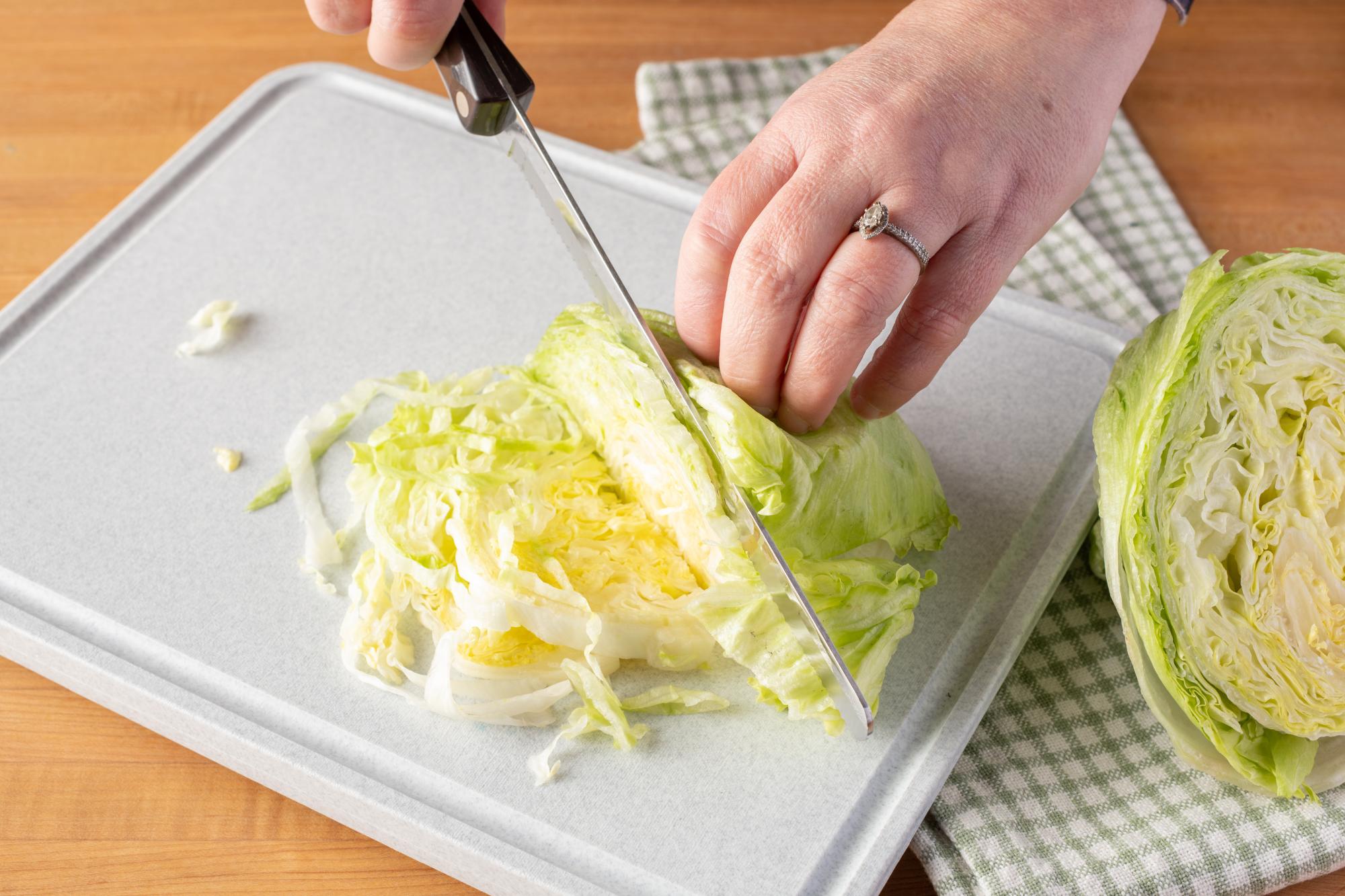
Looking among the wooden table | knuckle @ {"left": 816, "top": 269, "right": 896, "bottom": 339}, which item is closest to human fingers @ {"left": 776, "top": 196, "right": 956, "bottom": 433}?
knuckle @ {"left": 816, "top": 269, "right": 896, "bottom": 339}

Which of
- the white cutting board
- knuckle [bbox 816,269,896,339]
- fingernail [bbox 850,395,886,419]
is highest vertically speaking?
knuckle [bbox 816,269,896,339]

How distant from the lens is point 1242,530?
70.7 inches

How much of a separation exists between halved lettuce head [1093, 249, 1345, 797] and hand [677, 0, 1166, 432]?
1.01 ft

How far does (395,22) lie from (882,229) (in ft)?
2.39

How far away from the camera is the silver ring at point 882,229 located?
5.59ft

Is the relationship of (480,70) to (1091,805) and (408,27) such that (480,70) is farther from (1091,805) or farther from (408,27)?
(1091,805)

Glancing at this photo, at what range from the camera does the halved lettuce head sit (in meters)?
1.77

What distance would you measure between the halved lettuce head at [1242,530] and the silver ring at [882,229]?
1.38 ft

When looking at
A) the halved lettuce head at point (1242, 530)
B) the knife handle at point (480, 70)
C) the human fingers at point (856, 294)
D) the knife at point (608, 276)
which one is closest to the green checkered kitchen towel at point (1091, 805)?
the halved lettuce head at point (1242, 530)

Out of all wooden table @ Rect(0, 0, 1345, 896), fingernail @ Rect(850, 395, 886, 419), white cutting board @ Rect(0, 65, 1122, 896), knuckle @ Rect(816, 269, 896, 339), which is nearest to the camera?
knuckle @ Rect(816, 269, 896, 339)

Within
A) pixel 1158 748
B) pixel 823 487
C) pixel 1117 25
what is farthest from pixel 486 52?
pixel 1158 748

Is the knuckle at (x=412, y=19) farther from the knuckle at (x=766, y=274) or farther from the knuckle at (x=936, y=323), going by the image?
the knuckle at (x=936, y=323)

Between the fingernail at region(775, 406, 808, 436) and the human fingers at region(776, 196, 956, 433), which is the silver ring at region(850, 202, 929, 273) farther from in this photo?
the fingernail at region(775, 406, 808, 436)

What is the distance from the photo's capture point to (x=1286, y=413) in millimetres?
1870
